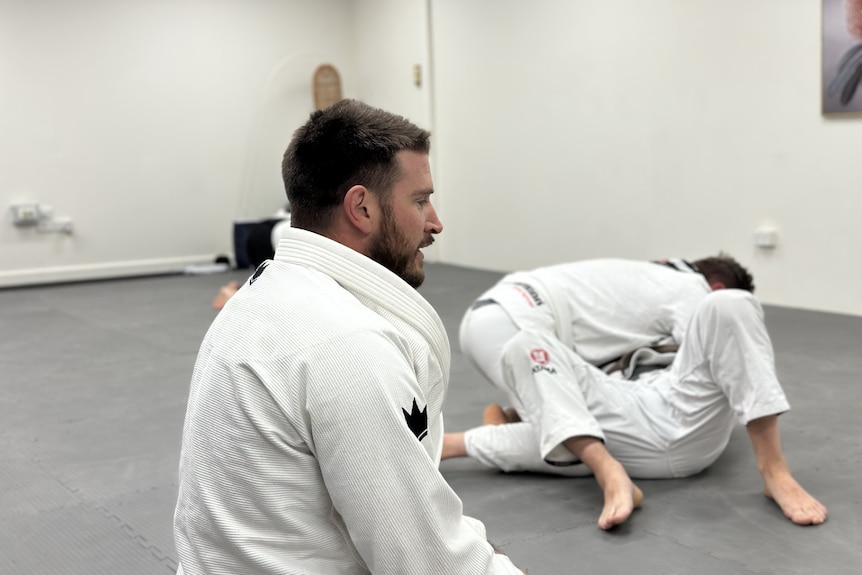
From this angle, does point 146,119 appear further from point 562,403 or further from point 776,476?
point 776,476

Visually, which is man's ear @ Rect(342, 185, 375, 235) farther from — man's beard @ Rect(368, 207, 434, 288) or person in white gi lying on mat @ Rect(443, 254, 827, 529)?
person in white gi lying on mat @ Rect(443, 254, 827, 529)

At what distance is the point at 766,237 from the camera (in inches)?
219

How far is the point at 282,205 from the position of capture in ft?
30.0

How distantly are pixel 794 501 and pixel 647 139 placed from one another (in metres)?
4.27

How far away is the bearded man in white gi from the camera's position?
1073 mm

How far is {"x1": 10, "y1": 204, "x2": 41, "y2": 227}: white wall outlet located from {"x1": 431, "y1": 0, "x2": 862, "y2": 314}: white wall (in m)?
3.60

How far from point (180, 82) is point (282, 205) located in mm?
1509

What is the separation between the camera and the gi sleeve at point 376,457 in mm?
1064

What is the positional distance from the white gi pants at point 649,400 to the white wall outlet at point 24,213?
6.33 metres

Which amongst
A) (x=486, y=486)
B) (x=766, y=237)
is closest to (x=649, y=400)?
(x=486, y=486)

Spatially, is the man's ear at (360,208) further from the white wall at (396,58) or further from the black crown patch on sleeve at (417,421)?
the white wall at (396,58)

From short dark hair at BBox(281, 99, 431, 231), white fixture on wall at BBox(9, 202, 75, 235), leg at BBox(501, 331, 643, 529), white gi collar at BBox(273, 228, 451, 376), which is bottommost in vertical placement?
leg at BBox(501, 331, 643, 529)

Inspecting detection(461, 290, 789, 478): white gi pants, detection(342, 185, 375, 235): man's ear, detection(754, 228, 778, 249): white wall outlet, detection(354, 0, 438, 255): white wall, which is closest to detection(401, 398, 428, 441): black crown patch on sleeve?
detection(342, 185, 375, 235): man's ear

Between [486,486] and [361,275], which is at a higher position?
[361,275]
